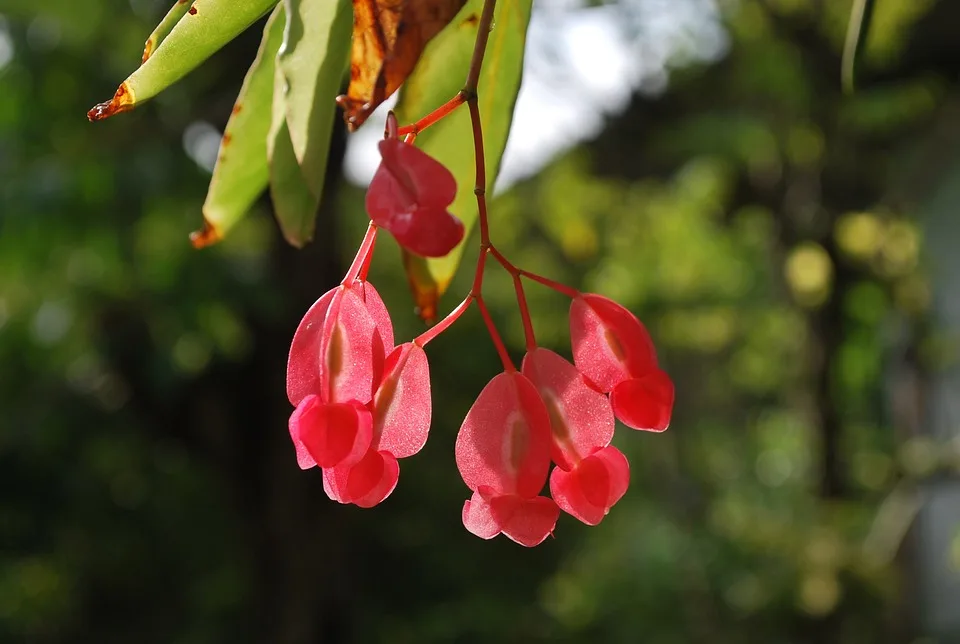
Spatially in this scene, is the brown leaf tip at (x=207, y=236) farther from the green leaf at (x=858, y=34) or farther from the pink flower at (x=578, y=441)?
the green leaf at (x=858, y=34)

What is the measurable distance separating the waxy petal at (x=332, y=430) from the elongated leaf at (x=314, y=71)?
69 mm

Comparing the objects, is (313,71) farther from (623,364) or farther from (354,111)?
(623,364)

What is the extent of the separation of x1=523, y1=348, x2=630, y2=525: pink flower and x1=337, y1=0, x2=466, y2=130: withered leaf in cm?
10

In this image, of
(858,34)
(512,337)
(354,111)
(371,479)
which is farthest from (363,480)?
(512,337)

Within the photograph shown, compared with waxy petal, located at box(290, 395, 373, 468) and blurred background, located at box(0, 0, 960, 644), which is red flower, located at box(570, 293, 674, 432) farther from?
blurred background, located at box(0, 0, 960, 644)

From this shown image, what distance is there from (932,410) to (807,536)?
1134 mm

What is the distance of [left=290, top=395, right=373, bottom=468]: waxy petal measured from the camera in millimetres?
256

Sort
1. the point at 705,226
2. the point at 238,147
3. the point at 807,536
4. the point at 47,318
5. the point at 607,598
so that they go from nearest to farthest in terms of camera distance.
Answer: the point at 238,147, the point at 47,318, the point at 807,536, the point at 607,598, the point at 705,226

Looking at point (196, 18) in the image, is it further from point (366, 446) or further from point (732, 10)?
point (732, 10)

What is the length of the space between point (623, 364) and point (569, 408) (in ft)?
0.07

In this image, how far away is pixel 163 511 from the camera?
10.4ft

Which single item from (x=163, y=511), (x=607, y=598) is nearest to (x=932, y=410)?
(x=607, y=598)

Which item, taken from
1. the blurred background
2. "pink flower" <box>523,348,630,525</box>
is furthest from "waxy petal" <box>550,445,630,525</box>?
the blurred background

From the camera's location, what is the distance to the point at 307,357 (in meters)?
0.29
